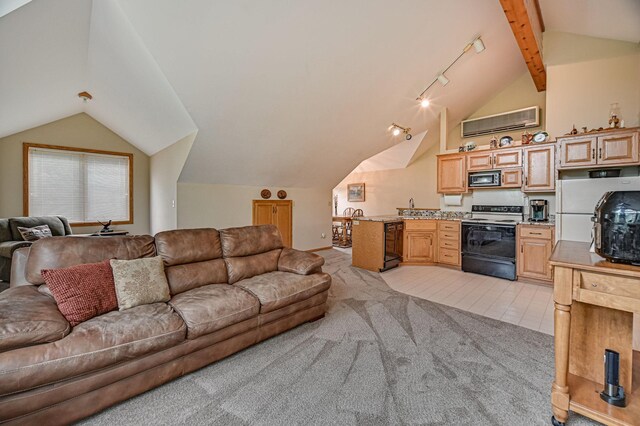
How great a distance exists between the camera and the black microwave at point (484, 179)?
4.60m

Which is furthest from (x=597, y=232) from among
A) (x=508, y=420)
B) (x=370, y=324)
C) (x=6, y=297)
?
(x=6, y=297)

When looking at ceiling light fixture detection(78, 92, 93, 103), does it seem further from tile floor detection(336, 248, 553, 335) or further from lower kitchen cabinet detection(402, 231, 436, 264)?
lower kitchen cabinet detection(402, 231, 436, 264)

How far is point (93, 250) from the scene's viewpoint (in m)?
2.12

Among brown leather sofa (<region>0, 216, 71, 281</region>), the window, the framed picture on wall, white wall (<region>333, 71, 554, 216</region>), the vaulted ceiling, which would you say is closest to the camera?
the vaulted ceiling

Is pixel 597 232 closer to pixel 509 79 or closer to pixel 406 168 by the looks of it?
pixel 509 79

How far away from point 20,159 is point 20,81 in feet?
9.20

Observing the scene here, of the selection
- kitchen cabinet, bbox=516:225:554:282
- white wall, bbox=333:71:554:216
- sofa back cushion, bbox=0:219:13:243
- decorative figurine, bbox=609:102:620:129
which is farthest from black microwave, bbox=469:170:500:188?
sofa back cushion, bbox=0:219:13:243

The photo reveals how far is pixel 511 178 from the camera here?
14.6ft

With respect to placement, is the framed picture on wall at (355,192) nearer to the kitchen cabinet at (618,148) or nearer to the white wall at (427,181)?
the white wall at (427,181)

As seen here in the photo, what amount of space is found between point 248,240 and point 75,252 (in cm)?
142

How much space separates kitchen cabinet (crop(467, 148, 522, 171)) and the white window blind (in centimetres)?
767

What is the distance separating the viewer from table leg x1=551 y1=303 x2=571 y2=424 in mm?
1453

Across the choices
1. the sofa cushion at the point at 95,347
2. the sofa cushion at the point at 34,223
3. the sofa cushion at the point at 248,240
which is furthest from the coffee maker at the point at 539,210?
the sofa cushion at the point at 34,223

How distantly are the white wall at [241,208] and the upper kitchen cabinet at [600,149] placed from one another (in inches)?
182
